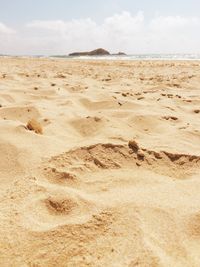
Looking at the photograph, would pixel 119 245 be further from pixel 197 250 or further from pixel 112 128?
pixel 112 128

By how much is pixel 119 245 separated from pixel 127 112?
1835mm

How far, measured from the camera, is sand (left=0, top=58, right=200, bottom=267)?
1222 mm

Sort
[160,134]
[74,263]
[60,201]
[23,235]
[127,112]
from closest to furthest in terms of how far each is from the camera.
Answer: [74,263] < [23,235] < [60,201] < [160,134] < [127,112]

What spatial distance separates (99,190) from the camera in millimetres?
1641

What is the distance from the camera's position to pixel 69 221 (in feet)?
4.47

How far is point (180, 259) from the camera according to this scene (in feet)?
3.92

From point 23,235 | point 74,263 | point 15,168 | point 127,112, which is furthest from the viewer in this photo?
point 127,112

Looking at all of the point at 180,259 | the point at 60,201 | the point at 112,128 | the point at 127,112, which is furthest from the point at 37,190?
the point at 127,112

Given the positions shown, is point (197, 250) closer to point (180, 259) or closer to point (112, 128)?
point (180, 259)

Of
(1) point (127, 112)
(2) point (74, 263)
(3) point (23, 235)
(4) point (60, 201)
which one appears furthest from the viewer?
(1) point (127, 112)

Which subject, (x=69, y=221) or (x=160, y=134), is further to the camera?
(x=160, y=134)

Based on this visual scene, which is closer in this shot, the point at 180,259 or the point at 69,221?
the point at 180,259

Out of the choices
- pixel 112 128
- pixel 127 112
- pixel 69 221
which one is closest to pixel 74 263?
pixel 69 221

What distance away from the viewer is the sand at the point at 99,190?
1222 mm
